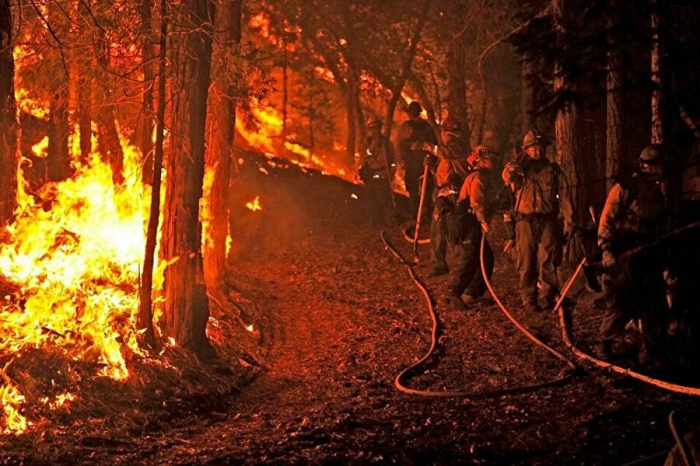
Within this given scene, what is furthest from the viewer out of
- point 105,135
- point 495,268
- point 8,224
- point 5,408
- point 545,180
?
point 495,268

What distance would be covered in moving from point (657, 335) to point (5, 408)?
6.21m

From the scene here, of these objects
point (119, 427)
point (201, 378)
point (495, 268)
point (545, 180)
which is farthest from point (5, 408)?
point (495, 268)

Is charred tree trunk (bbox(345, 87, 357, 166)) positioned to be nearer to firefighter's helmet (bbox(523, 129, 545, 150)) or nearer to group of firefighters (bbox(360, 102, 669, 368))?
group of firefighters (bbox(360, 102, 669, 368))

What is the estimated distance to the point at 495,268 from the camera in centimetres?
1524

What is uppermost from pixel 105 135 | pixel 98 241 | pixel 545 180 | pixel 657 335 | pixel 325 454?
pixel 105 135

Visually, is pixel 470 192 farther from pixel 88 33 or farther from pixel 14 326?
pixel 14 326

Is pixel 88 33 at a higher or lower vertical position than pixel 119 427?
higher

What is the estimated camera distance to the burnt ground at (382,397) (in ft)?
24.2

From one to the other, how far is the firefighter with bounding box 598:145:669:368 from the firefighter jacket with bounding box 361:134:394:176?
8.80 meters

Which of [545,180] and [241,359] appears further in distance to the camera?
[545,180]

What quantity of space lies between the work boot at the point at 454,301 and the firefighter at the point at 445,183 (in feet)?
4.17

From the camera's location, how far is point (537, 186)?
39.5 ft

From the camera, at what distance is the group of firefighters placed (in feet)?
28.9

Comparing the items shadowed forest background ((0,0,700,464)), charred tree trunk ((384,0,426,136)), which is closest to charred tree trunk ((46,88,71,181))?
shadowed forest background ((0,0,700,464))
